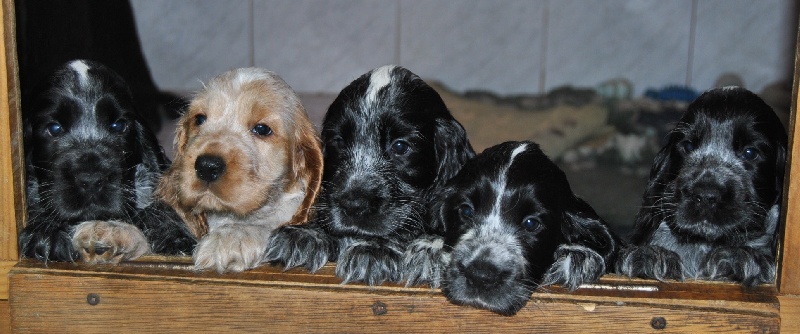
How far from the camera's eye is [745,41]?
→ 10.2 m

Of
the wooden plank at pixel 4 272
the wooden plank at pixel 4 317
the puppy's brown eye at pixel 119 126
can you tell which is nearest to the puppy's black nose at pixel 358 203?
the puppy's brown eye at pixel 119 126

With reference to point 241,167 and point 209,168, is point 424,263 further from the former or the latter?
point 209,168

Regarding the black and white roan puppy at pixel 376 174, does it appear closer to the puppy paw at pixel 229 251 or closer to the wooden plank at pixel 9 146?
the puppy paw at pixel 229 251

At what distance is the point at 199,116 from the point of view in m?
4.18

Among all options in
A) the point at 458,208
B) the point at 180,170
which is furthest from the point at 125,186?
the point at 458,208

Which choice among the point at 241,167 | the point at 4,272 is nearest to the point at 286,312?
the point at 241,167

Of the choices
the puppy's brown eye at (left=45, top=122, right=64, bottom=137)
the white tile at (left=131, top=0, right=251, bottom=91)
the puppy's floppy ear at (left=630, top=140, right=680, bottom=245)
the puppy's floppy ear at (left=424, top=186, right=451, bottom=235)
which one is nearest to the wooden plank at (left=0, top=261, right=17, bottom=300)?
the puppy's brown eye at (left=45, top=122, right=64, bottom=137)

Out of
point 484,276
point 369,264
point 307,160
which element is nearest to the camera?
point 484,276

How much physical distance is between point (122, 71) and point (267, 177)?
4276mm

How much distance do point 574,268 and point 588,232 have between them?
0.34 metres

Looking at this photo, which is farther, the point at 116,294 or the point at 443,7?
the point at 443,7

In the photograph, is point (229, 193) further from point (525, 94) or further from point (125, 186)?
point (525, 94)

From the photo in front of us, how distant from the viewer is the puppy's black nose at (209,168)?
12.3ft

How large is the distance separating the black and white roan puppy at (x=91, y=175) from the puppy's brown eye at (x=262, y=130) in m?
0.65
